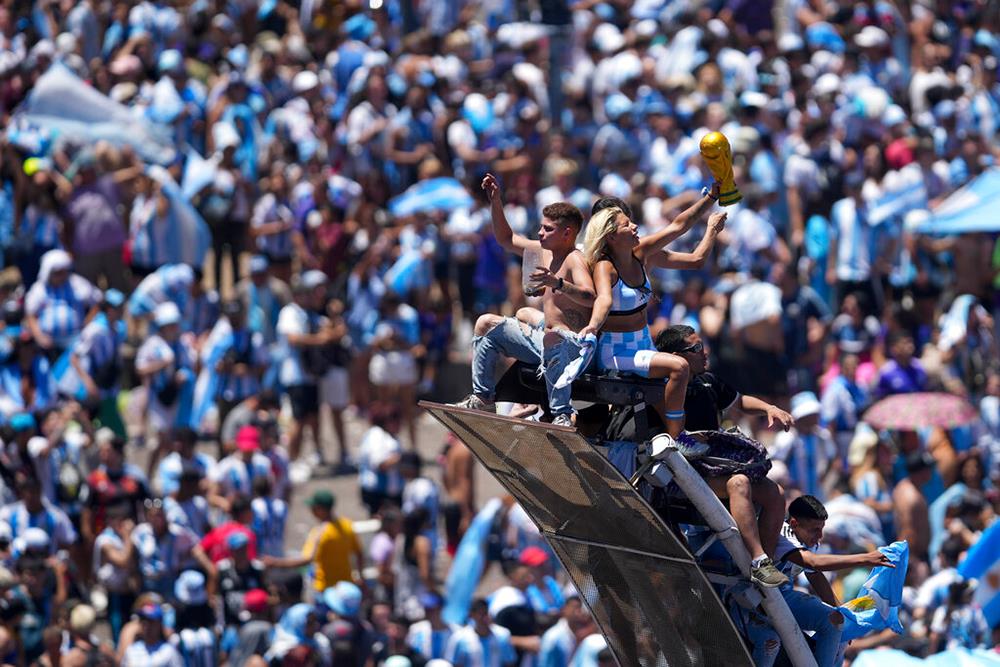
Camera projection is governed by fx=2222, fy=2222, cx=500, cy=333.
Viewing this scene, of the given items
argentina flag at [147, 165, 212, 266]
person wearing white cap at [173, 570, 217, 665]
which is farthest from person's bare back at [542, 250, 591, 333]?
argentina flag at [147, 165, 212, 266]

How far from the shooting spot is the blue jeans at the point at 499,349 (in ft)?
35.3

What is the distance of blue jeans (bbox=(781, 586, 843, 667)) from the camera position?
10852 mm

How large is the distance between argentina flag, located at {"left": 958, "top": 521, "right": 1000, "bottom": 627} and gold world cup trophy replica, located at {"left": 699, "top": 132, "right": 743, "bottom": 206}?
5547mm

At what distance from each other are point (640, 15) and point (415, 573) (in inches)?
471

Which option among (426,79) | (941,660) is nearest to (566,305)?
(941,660)

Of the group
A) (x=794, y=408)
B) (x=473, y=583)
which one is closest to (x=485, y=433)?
(x=473, y=583)

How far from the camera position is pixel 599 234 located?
1030 centimetres

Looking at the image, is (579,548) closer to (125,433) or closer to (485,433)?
(485,433)

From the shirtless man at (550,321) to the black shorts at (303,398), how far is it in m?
10.7

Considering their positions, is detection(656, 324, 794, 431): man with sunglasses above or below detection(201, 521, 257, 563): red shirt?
above

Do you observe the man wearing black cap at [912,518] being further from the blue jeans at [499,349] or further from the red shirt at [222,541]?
the blue jeans at [499,349]

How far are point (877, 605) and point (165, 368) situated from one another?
35.6 feet

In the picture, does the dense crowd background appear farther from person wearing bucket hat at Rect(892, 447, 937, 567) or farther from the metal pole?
the metal pole

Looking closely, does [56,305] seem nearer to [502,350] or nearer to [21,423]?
[21,423]
